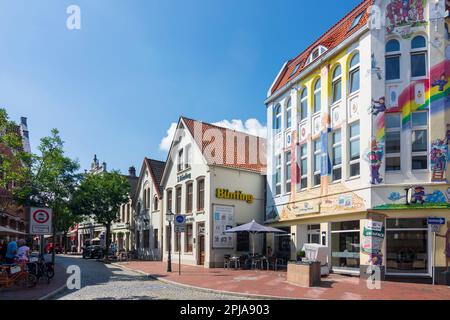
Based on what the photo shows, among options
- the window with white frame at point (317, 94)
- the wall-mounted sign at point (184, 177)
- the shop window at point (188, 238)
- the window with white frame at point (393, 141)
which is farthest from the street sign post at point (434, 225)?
the wall-mounted sign at point (184, 177)

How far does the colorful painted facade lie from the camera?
16.9m

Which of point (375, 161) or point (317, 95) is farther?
point (317, 95)

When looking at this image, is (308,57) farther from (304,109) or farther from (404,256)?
(404,256)

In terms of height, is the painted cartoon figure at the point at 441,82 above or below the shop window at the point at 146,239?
above

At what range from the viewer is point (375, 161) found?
17.6 m

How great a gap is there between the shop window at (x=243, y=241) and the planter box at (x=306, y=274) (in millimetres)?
10686

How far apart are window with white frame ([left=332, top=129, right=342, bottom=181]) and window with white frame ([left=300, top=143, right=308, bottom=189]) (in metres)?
2.61

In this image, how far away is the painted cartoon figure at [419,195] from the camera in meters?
16.7

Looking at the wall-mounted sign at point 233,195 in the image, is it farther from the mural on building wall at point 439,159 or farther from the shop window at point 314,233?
the mural on building wall at point 439,159

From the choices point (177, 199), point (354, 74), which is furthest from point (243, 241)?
point (354, 74)

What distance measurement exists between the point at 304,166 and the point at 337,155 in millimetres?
3156

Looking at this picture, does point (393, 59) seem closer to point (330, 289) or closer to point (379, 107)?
point (379, 107)
